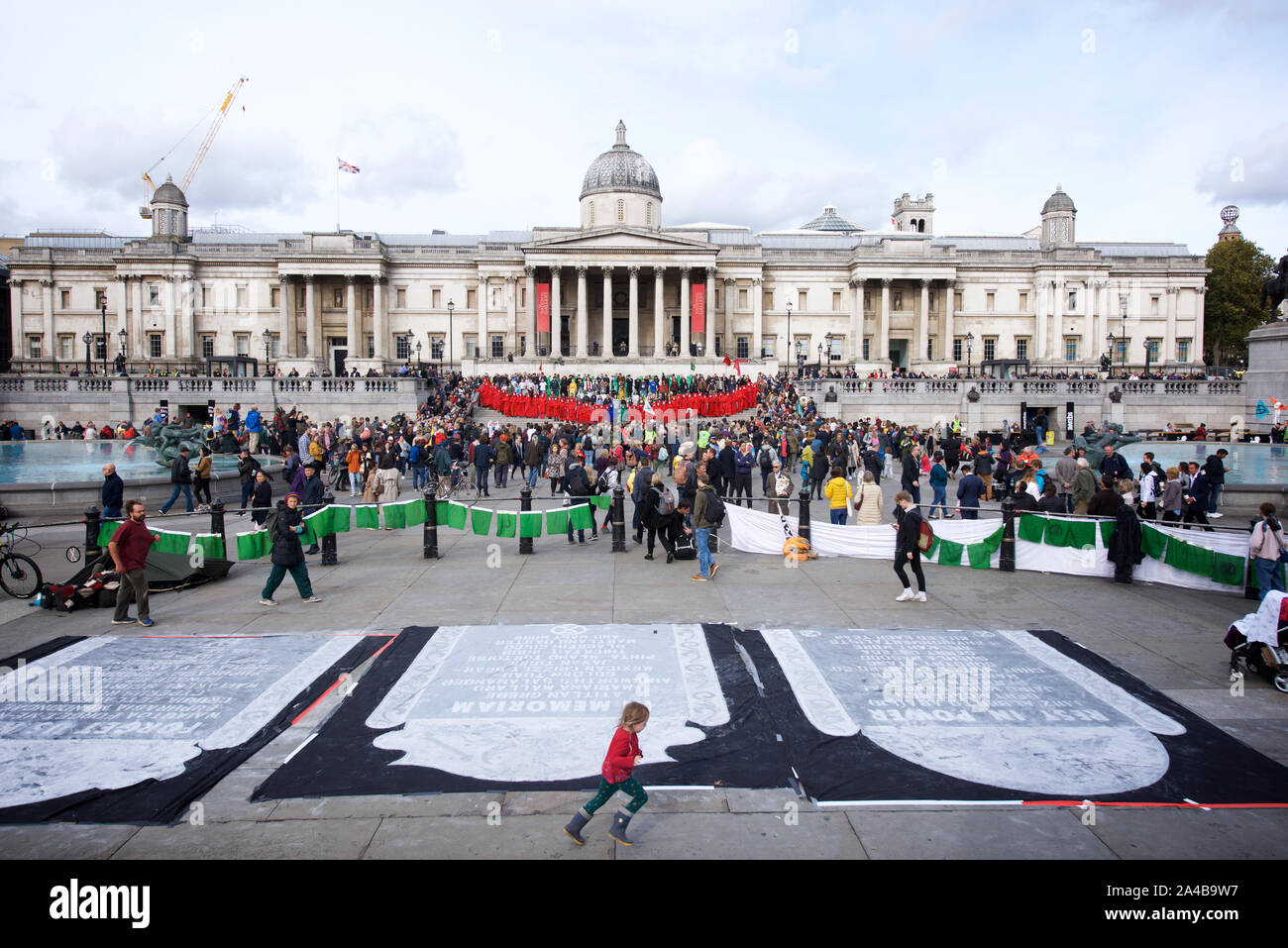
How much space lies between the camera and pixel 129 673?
1034cm

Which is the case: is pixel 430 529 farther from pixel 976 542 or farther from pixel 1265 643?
pixel 1265 643

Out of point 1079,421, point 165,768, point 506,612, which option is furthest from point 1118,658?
point 1079,421

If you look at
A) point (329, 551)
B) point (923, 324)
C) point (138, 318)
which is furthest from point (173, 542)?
point (138, 318)

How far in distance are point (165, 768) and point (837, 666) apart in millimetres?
6950

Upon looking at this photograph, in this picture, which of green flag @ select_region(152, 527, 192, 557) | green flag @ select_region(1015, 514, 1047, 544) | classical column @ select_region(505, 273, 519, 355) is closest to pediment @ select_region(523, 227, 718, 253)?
classical column @ select_region(505, 273, 519, 355)

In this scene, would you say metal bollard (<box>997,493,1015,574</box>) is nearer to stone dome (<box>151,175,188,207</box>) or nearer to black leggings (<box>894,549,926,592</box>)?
black leggings (<box>894,549,926,592</box>)

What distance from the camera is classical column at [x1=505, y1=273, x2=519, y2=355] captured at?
72.9 meters

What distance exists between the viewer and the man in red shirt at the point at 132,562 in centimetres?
1216

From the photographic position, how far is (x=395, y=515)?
691 inches

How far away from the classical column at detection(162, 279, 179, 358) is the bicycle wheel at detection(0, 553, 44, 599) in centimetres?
6521

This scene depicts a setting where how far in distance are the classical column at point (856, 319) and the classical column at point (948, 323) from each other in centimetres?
712

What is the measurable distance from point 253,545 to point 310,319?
61786 mm

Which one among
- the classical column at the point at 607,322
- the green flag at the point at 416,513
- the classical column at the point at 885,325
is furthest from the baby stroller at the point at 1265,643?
the classical column at the point at 885,325

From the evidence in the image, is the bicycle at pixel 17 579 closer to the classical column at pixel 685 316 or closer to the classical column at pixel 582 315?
the classical column at pixel 582 315
